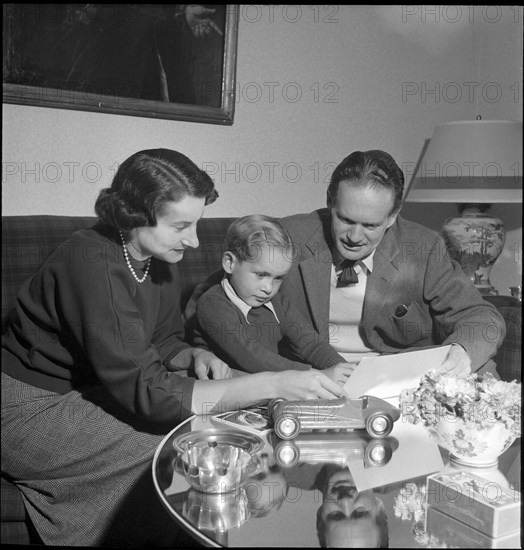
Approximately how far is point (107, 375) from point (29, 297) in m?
0.29

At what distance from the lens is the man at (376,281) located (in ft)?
6.15

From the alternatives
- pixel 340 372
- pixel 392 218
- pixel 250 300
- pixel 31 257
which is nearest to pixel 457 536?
pixel 340 372

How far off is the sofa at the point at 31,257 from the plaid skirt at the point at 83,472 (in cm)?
6

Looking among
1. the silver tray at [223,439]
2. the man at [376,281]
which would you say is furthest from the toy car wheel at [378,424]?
the man at [376,281]

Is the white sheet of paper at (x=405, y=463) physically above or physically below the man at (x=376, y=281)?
below

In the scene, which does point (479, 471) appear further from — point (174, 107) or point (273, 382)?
point (174, 107)

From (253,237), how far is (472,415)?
0.78m

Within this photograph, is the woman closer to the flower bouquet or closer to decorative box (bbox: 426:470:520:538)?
the flower bouquet

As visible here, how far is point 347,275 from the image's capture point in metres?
1.92

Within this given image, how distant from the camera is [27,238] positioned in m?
1.74

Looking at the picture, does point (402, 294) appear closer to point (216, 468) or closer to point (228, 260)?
point (228, 260)

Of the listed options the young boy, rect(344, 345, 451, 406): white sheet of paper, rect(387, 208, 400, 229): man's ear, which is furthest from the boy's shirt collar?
rect(387, 208, 400, 229): man's ear

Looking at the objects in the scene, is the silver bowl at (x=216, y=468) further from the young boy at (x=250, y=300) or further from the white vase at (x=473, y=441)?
the young boy at (x=250, y=300)

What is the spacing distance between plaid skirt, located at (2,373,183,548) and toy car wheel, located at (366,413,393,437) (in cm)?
50
